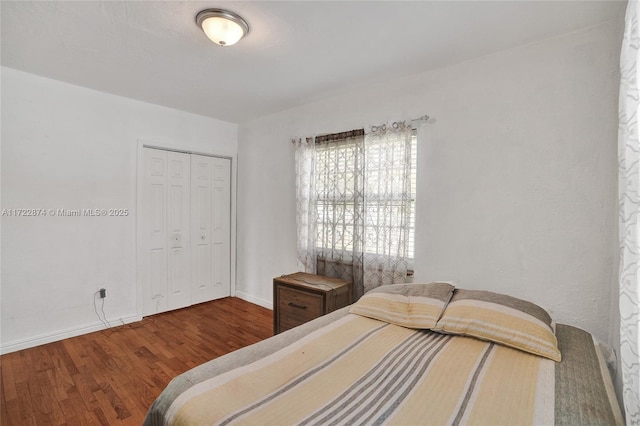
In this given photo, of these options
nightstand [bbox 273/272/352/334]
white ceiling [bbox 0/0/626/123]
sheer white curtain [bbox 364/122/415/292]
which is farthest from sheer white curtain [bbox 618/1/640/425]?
nightstand [bbox 273/272/352/334]

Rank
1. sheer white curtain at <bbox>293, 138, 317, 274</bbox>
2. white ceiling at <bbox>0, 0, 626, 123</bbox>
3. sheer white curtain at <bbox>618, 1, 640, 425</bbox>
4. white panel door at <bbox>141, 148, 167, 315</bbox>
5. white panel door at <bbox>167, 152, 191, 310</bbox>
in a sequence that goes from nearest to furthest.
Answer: sheer white curtain at <bbox>618, 1, 640, 425</bbox> < white ceiling at <bbox>0, 0, 626, 123</bbox> < sheer white curtain at <bbox>293, 138, 317, 274</bbox> < white panel door at <bbox>141, 148, 167, 315</bbox> < white panel door at <bbox>167, 152, 191, 310</bbox>

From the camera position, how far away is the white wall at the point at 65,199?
2.55 m

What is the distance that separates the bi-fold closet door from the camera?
340 centimetres

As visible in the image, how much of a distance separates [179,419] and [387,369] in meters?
0.83

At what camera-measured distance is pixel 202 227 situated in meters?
3.87

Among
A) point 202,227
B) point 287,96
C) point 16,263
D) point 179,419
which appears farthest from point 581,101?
point 16,263

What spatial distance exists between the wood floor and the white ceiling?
249 centimetres

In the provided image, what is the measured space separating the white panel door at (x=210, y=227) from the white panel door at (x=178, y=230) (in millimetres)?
77

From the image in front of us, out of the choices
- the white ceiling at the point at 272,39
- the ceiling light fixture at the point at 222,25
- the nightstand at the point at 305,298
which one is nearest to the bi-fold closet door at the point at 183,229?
the white ceiling at the point at 272,39

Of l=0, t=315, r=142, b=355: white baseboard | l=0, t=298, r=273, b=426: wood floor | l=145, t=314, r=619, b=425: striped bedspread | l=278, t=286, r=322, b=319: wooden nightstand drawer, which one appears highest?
l=145, t=314, r=619, b=425: striped bedspread

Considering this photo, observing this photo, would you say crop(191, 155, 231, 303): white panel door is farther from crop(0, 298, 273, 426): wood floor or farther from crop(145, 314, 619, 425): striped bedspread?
crop(145, 314, 619, 425): striped bedspread

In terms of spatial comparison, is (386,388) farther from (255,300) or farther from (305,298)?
(255,300)

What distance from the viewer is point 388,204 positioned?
255cm

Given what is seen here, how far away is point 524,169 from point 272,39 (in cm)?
198
